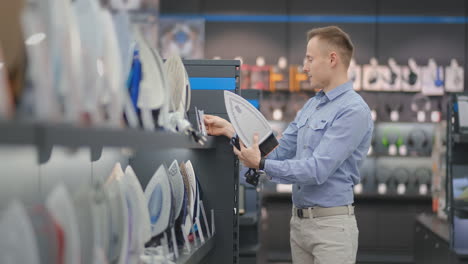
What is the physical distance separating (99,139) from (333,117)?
1747 mm

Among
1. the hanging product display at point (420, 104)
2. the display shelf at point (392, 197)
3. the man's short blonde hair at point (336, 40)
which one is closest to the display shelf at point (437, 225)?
the display shelf at point (392, 197)

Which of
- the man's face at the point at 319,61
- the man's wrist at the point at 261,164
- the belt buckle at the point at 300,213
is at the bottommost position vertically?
the belt buckle at the point at 300,213

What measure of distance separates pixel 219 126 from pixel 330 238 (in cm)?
64

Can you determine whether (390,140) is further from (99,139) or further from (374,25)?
(99,139)

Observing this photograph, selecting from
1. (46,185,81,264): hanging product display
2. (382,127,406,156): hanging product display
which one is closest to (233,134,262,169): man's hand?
(46,185,81,264): hanging product display

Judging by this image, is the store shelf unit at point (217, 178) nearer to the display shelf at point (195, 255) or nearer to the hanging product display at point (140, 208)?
the display shelf at point (195, 255)

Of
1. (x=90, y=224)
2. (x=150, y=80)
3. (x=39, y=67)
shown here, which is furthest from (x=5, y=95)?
(x=150, y=80)

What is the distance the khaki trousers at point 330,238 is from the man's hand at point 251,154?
387 millimetres

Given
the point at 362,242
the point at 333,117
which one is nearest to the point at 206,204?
the point at 333,117

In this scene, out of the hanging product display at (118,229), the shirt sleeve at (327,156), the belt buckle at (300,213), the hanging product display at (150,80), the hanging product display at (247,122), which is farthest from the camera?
the belt buckle at (300,213)

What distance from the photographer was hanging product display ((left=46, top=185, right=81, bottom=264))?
1.29m

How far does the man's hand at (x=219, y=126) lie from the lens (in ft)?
9.00

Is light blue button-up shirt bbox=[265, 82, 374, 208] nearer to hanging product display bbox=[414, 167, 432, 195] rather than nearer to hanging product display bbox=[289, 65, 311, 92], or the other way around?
hanging product display bbox=[289, 65, 311, 92]

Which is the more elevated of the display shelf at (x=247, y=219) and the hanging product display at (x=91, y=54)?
the hanging product display at (x=91, y=54)
